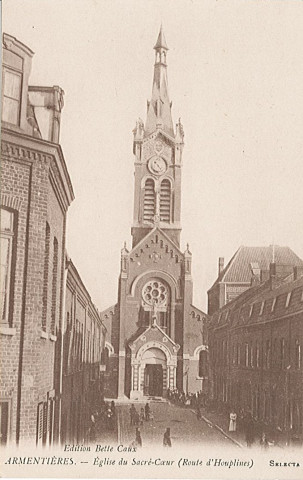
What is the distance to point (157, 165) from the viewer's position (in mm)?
15180

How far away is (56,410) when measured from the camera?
13297 mm

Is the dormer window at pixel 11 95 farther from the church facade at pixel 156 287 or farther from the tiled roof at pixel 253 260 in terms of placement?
the tiled roof at pixel 253 260

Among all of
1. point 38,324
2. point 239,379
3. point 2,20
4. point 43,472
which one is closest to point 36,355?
point 38,324

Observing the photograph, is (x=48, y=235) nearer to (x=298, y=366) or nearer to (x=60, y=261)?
(x=60, y=261)

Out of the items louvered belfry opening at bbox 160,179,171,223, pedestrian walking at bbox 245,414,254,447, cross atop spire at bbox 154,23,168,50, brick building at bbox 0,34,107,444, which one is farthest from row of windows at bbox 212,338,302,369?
cross atop spire at bbox 154,23,168,50

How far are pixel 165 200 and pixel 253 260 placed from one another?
2436mm

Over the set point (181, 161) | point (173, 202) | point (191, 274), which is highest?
point (181, 161)

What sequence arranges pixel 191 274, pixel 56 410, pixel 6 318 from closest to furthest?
pixel 6 318
pixel 56 410
pixel 191 274

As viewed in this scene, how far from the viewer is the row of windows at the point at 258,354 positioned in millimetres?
13078

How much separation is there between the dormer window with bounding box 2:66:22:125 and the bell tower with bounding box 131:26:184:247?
283cm

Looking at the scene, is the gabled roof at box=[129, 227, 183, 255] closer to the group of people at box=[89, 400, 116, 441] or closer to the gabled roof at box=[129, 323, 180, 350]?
the gabled roof at box=[129, 323, 180, 350]

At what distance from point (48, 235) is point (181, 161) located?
3672mm

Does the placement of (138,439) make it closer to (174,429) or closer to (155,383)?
(174,429)

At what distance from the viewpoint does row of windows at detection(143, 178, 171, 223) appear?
14336 mm
